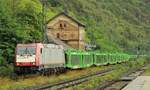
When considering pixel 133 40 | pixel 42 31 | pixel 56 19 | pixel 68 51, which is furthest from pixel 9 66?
pixel 133 40

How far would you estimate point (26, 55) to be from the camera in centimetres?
4138

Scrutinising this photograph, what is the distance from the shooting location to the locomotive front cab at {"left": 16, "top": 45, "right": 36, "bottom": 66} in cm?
4103

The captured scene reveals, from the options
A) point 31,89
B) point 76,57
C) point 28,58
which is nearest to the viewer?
point 31,89

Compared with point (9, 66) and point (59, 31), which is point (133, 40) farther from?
point (9, 66)

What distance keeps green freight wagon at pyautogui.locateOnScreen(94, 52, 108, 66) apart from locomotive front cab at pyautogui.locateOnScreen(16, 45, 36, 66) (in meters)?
39.3

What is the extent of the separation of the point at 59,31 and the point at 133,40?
54.3 metres

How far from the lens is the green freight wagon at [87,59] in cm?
6936

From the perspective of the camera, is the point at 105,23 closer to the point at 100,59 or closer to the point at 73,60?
the point at 100,59

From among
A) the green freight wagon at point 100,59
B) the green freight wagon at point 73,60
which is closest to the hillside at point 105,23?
the green freight wagon at point 73,60

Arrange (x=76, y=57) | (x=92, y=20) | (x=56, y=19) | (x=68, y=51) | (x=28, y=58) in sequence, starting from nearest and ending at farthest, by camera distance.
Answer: (x=28, y=58) → (x=68, y=51) → (x=76, y=57) → (x=56, y=19) → (x=92, y=20)

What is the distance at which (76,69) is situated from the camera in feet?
214

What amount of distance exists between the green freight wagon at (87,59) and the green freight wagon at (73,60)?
A: 2.72 m

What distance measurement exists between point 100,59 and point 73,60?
90.4ft

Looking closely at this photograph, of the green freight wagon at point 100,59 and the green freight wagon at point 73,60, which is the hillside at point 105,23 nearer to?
the green freight wagon at point 73,60
